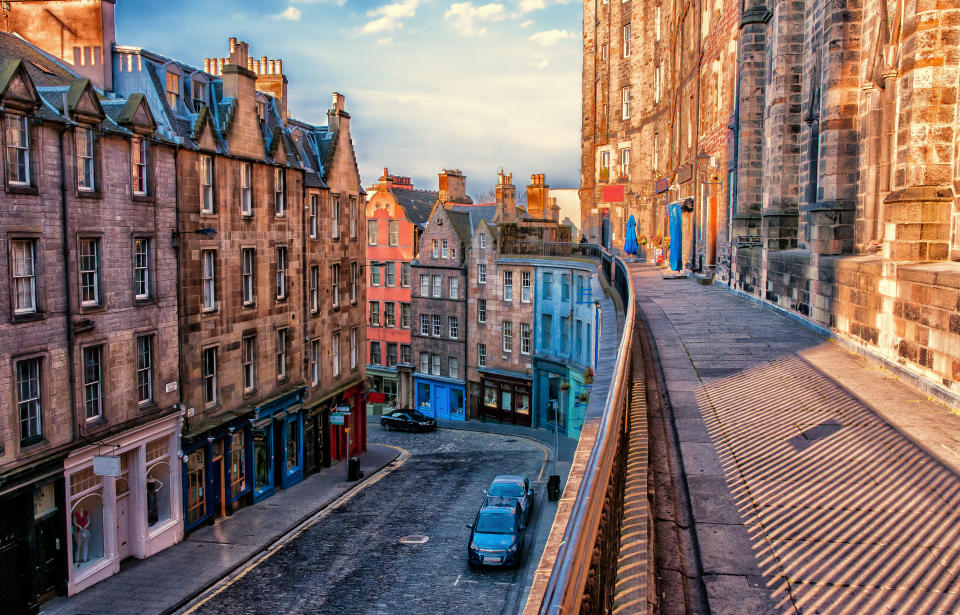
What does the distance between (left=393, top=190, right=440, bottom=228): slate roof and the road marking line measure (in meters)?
23.0

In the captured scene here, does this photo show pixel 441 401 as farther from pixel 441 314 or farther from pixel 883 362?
pixel 883 362

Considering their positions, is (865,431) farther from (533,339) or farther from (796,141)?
(533,339)

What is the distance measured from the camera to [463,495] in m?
29.3

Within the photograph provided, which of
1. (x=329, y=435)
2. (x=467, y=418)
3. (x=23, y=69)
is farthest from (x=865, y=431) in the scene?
(x=467, y=418)

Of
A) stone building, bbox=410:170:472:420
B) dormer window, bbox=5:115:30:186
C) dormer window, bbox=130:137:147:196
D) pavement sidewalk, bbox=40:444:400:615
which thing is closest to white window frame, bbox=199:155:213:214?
dormer window, bbox=130:137:147:196

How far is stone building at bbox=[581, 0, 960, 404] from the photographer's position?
11.8 m

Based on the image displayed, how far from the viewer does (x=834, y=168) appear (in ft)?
55.1

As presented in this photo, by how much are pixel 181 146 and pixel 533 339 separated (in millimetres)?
25484

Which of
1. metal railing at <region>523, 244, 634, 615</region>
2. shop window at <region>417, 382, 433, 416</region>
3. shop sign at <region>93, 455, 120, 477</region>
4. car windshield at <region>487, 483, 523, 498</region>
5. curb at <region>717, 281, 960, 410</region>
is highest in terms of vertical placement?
metal railing at <region>523, 244, 634, 615</region>

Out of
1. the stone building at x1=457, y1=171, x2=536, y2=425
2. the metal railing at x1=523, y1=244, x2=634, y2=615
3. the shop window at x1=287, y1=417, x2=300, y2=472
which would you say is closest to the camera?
the metal railing at x1=523, y1=244, x2=634, y2=615

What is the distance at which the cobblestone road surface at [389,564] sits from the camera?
18906mm

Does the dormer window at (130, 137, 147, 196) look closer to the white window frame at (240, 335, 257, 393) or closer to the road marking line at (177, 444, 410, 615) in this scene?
the white window frame at (240, 335, 257, 393)

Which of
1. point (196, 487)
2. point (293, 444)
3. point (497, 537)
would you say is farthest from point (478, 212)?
point (497, 537)

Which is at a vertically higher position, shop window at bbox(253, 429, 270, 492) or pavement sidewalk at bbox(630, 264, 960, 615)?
pavement sidewalk at bbox(630, 264, 960, 615)
